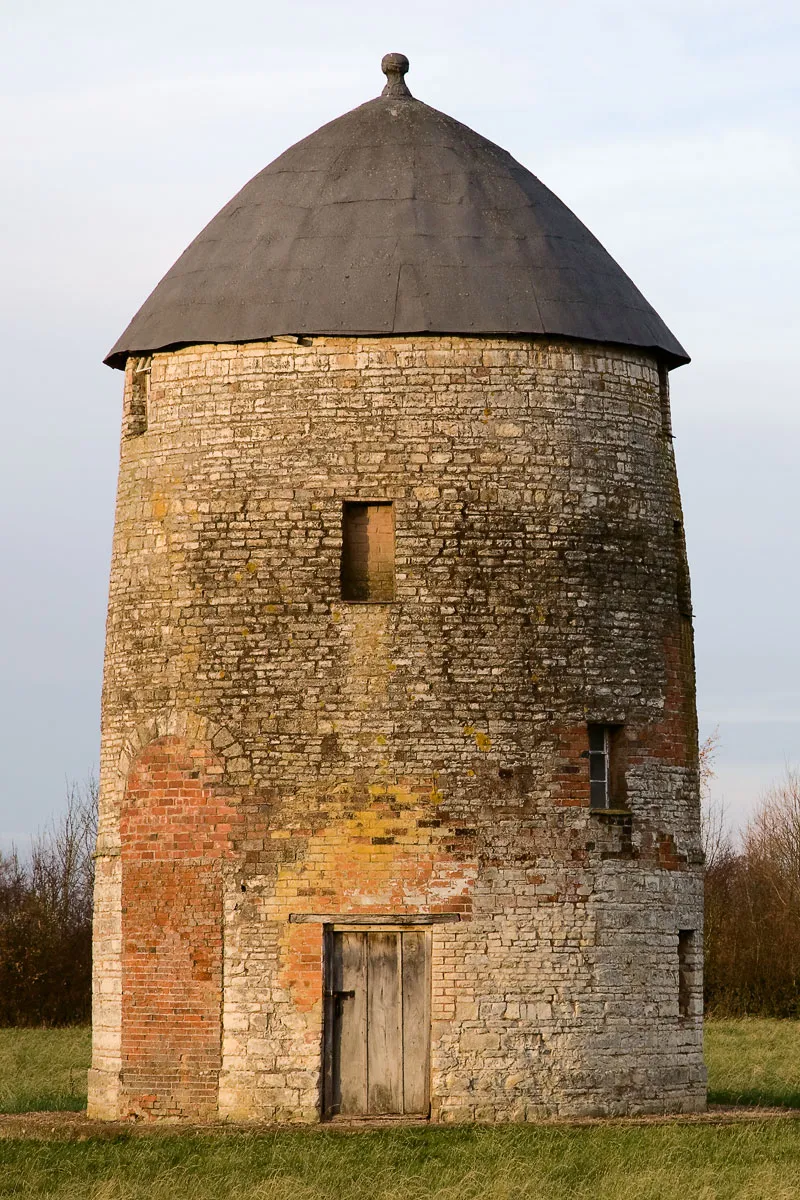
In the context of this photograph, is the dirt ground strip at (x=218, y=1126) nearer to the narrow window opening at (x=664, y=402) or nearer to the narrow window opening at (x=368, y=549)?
the narrow window opening at (x=368, y=549)

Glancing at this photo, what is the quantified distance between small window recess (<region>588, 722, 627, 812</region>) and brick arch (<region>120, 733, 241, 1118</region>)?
341 centimetres

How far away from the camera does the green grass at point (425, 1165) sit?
48.2 ft

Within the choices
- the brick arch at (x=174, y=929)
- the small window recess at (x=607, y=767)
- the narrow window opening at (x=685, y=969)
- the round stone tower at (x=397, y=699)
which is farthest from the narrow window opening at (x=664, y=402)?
the brick arch at (x=174, y=929)

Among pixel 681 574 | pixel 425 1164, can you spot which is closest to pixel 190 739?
pixel 425 1164

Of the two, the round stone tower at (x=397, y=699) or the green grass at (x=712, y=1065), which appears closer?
the round stone tower at (x=397, y=699)

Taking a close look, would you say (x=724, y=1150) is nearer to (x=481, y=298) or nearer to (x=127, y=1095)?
(x=127, y=1095)

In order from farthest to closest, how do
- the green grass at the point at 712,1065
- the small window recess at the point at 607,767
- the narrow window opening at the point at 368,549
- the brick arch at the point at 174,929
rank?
the green grass at the point at 712,1065
the small window recess at the point at 607,767
the narrow window opening at the point at 368,549
the brick arch at the point at 174,929

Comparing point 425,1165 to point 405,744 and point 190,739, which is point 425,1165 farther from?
point 190,739

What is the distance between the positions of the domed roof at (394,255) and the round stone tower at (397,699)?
4 cm

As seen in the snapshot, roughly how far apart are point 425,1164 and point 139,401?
8.22 meters

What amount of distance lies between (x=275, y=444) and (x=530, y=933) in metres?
5.11

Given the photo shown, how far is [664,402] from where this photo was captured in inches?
796

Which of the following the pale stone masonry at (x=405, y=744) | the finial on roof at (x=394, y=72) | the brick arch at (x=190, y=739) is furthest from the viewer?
the finial on roof at (x=394, y=72)

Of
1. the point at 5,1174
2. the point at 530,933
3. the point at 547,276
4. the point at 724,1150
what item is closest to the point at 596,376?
the point at 547,276
